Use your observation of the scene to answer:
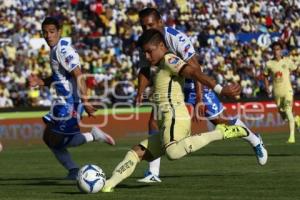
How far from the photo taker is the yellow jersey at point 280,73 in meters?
26.0

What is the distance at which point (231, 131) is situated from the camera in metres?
12.9

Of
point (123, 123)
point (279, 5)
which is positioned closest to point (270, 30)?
point (279, 5)

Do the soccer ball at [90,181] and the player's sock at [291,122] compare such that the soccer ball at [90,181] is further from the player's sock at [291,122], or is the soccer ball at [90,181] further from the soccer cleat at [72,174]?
the player's sock at [291,122]

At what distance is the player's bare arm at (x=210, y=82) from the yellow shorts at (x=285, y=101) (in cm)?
1390

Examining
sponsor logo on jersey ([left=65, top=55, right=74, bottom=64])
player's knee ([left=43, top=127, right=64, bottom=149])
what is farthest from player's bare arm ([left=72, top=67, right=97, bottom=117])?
player's knee ([left=43, top=127, right=64, bottom=149])

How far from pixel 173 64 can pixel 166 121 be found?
755mm

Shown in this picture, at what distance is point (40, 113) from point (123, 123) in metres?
3.07

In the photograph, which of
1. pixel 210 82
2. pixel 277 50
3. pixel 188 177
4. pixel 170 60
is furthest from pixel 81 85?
pixel 277 50

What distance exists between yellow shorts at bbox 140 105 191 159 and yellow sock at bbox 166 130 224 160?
81 millimetres

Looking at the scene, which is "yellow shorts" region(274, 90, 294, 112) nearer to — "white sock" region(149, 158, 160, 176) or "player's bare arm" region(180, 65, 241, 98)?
"white sock" region(149, 158, 160, 176)

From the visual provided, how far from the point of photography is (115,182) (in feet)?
41.3

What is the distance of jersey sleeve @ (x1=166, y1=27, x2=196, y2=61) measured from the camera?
47.0 ft

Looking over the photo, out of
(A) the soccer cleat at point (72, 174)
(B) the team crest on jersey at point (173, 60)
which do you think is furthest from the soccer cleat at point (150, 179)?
(B) the team crest on jersey at point (173, 60)

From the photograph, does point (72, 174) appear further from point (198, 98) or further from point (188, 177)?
point (198, 98)
